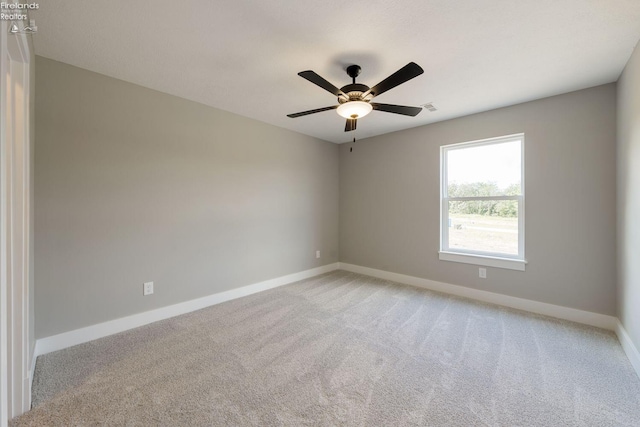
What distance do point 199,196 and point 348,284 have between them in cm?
248

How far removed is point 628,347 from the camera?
2.18 metres

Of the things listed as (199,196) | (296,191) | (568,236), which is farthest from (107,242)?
(568,236)

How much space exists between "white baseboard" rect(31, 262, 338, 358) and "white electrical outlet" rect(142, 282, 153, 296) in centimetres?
20

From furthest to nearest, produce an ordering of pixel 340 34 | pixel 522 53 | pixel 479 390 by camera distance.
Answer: pixel 522 53 → pixel 340 34 → pixel 479 390

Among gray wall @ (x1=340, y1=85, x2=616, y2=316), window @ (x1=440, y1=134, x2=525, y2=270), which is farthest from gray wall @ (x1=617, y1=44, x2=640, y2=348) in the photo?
window @ (x1=440, y1=134, x2=525, y2=270)

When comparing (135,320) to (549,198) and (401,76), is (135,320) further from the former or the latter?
(549,198)

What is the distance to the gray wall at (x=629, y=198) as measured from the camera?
2033mm

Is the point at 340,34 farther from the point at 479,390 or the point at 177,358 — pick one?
the point at 177,358

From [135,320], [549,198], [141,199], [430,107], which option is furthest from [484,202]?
[135,320]

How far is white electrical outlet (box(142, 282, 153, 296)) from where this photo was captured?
2.75m

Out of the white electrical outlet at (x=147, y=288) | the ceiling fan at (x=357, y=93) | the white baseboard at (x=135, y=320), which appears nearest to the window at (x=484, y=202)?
the ceiling fan at (x=357, y=93)

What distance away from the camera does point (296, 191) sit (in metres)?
4.32

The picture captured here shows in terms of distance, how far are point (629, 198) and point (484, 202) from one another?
135cm

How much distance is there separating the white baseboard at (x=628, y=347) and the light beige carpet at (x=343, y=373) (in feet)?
0.16
